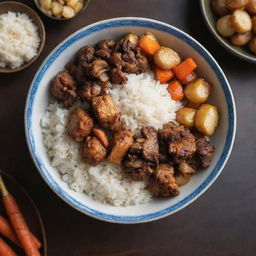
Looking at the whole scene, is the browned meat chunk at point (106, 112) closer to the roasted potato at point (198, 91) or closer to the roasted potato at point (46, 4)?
the roasted potato at point (198, 91)

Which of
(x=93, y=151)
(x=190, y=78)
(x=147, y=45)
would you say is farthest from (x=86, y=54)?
(x=190, y=78)

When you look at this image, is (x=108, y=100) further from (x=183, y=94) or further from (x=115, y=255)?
(x=115, y=255)

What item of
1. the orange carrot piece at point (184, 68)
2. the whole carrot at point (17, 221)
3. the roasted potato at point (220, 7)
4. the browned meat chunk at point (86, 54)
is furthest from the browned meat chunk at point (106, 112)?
the roasted potato at point (220, 7)

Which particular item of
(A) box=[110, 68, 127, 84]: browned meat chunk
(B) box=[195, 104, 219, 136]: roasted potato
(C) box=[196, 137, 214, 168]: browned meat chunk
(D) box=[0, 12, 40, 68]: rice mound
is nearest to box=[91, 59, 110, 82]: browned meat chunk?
(A) box=[110, 68, 127, 84]: browned meat chunk

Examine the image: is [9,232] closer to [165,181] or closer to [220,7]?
[165,181]

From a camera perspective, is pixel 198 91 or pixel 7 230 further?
pixel 7 230
